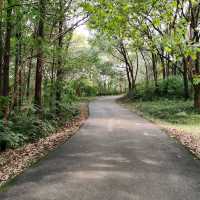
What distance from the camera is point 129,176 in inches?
244

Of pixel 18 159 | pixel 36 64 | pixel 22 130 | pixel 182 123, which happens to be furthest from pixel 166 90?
pixel 18 159

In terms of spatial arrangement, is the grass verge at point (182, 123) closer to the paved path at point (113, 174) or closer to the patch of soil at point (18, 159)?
the paved path at point (113, 174)

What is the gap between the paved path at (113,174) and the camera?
517cm

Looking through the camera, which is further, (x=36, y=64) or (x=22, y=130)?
(x=36, y=64)

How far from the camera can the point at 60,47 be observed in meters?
14.2

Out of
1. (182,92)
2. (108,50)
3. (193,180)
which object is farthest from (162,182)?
(108,50)

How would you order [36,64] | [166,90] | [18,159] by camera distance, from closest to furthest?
[18,159], [36,64], [166,90]

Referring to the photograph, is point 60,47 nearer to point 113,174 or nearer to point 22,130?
point 22,130

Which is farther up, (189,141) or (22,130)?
(22,130)

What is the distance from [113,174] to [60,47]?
922 cm

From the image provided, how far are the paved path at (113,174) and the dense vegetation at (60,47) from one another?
2914 mm

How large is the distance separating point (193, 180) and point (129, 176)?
136 centimetres

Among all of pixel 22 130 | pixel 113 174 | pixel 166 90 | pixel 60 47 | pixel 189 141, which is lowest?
pixel 189 141

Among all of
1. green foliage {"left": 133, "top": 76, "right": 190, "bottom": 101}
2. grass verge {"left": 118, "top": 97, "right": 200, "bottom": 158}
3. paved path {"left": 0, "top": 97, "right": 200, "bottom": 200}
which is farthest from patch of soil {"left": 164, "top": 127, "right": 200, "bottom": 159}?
green foliage {"left": 133, "top": 76, "right": 190, "bottom": 101}
